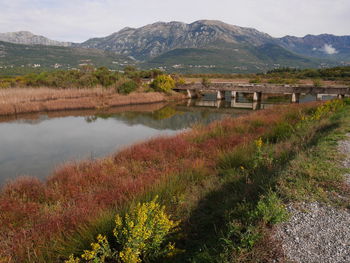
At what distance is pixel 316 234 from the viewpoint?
327cm

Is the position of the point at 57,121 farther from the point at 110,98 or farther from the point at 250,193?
the point at 250,193

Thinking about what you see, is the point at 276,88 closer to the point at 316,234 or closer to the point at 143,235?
the point at 316,234

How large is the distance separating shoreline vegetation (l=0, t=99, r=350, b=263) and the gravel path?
0.19 m

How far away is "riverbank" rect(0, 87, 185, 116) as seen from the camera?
25.8 m

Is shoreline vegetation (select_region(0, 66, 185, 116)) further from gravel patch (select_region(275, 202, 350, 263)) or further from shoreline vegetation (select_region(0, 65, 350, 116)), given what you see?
gravel patch (select_region(275, 202, 350, 263))

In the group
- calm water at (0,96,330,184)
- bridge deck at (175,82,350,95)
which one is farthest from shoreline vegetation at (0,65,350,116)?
bridge deck at (175,82,350,95)

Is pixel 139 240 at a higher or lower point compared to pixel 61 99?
lower

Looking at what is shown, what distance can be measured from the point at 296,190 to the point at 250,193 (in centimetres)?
86

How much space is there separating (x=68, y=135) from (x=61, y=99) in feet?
44.9

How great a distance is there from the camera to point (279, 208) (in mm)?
3553

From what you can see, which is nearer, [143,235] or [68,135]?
[143,235]

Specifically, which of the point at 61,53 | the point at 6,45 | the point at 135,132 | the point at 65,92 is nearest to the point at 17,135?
the point at 135,132

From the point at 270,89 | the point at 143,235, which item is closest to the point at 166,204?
the point at 143,235

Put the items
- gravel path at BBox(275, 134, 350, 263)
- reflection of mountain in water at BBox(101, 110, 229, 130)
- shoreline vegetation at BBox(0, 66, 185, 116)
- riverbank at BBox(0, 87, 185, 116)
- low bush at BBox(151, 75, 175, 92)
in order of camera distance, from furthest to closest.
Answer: low bush at BBox(151, 75, 175, 92), shoreline vegetation at BBox(0, 66, 185, 116), riverbank at BBox(0, 87, 185, 116), reflection of mountain in water at BBox(101, 110, 229, 130), gravel path at BBox(275, 134, 350, 263)
